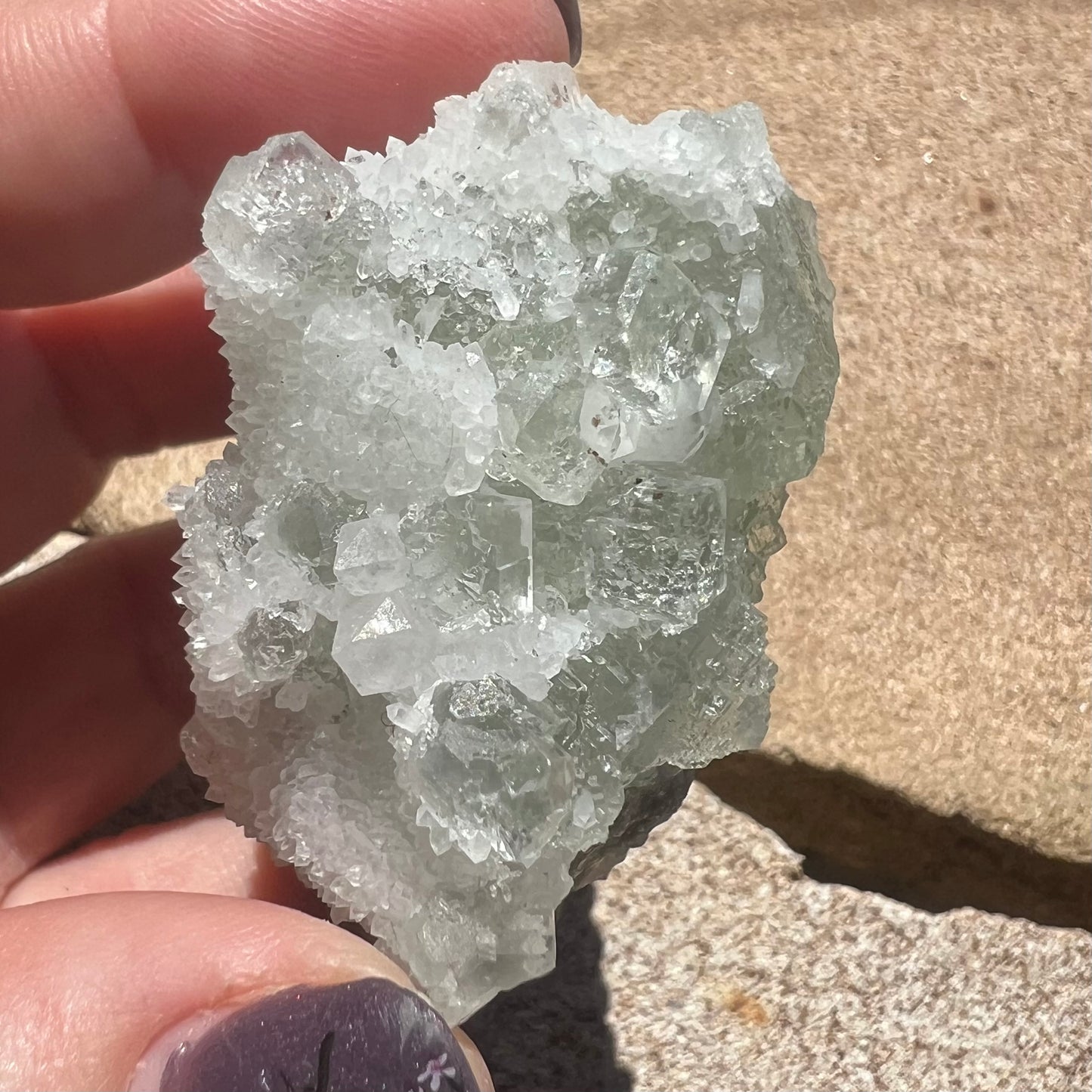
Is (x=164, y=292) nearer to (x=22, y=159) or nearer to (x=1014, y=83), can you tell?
(x=22, y=159)

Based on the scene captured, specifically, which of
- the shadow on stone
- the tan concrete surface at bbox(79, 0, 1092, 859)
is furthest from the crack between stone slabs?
the shadow on stone

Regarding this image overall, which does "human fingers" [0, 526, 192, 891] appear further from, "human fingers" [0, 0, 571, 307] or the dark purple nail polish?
the dark purple nail polish

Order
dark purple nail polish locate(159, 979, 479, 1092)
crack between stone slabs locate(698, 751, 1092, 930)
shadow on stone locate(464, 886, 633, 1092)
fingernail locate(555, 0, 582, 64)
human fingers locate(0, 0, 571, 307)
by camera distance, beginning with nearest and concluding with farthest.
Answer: dark purple nail polish locate(159, 979, 479, 1092) → human fingers locate(0, 0, 571, 307) → fingernail locate(555, 0, 582, 64) → shadow on stone locate(464, 886, 633, 1092) → crack between stone slabs locate(698, 751, 1092, 930)

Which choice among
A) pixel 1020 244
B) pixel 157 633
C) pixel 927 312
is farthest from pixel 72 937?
pixel 1020 244

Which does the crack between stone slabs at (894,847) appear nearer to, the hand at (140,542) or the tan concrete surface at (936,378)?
the tan concrete surface at (936,378)

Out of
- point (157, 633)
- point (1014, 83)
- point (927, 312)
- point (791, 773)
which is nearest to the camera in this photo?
point (157, 633)

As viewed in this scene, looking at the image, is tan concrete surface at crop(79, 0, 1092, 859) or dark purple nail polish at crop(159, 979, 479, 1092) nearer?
dark purple nail polish at crop(159, 979, 479, 1092)
